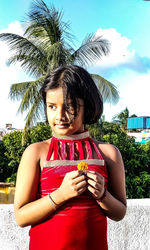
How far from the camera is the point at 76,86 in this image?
1115 millimetres

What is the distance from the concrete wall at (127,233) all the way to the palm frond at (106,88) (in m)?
6.58

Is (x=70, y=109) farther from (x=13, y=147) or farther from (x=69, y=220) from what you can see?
(x=13, y=147)

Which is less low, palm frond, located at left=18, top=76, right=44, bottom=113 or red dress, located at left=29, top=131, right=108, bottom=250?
palm frond, located at left=18, top=76, right=44, bottom=113

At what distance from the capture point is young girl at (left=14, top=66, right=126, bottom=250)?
101 cm

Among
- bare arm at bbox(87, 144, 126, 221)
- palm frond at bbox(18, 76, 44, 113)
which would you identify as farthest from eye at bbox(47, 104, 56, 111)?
palm frond at bbox(18, 76, 44, 113)

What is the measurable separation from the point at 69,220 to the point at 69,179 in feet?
0.56

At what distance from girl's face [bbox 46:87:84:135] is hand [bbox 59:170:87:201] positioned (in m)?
0.22

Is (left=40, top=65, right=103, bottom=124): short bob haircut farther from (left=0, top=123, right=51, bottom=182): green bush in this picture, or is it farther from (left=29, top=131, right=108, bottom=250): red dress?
(left=0, top=123, right=51, bottom=182): green bush

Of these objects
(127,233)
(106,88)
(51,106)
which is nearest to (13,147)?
(106,88)

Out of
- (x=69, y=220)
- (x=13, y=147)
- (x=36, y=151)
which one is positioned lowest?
(x=13, y=147)

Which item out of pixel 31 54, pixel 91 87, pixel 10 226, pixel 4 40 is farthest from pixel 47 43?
pixel 91 87

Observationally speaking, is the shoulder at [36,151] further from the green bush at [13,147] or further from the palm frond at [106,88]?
the palm frond at [106,88]

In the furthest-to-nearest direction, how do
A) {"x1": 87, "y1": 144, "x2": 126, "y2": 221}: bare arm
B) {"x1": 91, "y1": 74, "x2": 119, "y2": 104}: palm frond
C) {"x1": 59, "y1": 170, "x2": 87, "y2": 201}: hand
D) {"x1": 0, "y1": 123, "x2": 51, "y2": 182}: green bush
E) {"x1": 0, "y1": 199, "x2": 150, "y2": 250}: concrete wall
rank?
1. {"x1": 91, "y1": 74, "x2": 119, "y2": 104}: palm frond
2. {"x1": 0, "y1": 123, "x2": 51, "y2": 182}: green bush
3. {"x1": 0, "y1": 199, "x2": 150, "y2": 250}: concrete wall
4. {"x1": 87, "y1": 144, "x2": 126, "y2": 221}: bare arm
5. {"x1": 59, "y1": 170, "x2": 87, "y2": 201}: hand

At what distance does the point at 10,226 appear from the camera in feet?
7.60
